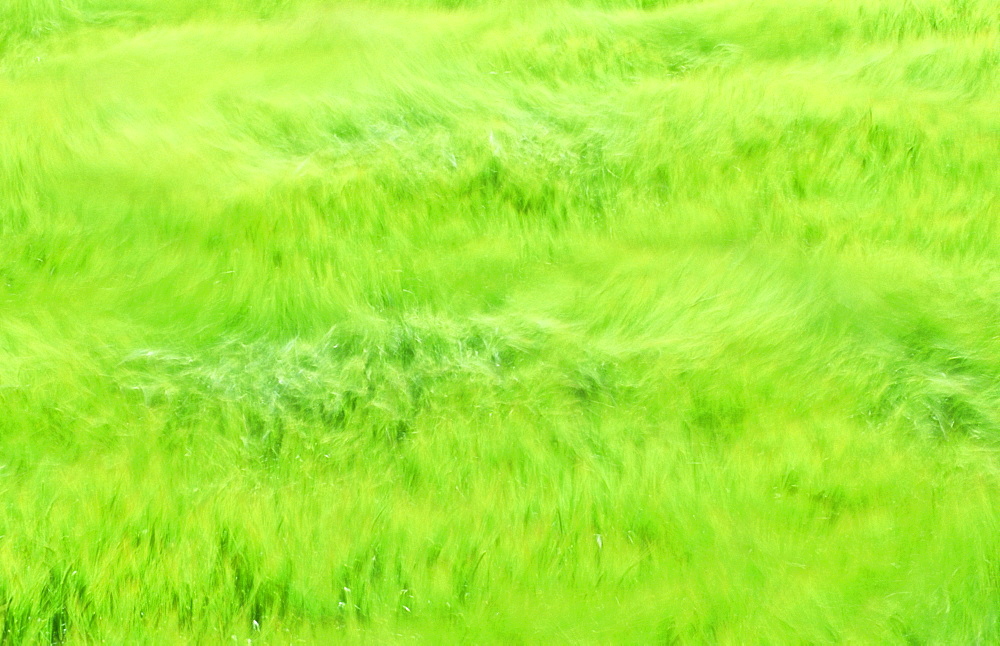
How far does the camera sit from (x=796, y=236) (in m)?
2.64

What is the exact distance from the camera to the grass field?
210 centimetres

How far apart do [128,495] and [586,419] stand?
1.23m

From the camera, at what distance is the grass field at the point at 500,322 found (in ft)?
6.88

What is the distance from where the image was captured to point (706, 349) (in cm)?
241

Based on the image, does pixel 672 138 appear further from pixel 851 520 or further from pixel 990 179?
pixel 851 520

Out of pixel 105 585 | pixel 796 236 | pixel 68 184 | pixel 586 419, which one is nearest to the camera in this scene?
pixel 105 585

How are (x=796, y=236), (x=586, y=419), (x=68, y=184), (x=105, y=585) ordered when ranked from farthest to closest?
(x=68, y=184)
(x=796, y=236)
(x=586, y=419)
(x=105, y=585)

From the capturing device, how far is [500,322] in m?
2.49

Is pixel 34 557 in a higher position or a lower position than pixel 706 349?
lower

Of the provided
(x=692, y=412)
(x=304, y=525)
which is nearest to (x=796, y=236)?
(x=692, y=412)

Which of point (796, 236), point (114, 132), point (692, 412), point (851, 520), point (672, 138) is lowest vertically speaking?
point (851, 520)

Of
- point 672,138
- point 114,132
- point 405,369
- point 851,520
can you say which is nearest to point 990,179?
point 672,138

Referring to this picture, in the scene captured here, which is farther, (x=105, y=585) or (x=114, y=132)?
(x=114, y=132)

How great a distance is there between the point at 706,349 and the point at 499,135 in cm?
105
